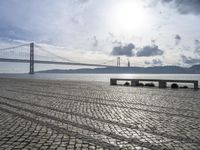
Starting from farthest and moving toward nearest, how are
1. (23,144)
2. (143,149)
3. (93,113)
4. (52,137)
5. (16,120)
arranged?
(93,113)
(16,120)
(52,137)
(23,144)
(143,149)

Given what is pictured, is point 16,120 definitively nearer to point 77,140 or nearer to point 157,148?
point 77,140

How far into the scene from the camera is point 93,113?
827 centimetres

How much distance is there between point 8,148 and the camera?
14.9ft

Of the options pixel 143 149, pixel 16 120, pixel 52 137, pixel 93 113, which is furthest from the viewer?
pixel 93 113

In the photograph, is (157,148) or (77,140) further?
(77,140)

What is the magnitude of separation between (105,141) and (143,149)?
32.3 inches

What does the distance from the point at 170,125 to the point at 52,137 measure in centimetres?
304

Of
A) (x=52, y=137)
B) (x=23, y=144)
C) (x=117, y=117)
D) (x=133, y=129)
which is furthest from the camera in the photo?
(x=117, y=117)

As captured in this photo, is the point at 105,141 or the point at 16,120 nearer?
the point at 105,141

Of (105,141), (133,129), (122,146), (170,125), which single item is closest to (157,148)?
(122,146)

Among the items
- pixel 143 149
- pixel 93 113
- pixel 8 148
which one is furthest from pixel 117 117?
pixel 8 148

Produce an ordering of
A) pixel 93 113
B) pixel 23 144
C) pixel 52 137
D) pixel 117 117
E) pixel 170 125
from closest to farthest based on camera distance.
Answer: pixel 23 144, pixel 52 137, pixel 170 125, pixel 117 117, pixel 93 113

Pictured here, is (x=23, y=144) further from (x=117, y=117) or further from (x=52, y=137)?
(x=117, y=117)

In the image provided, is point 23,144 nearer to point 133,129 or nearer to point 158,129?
point 133,129
